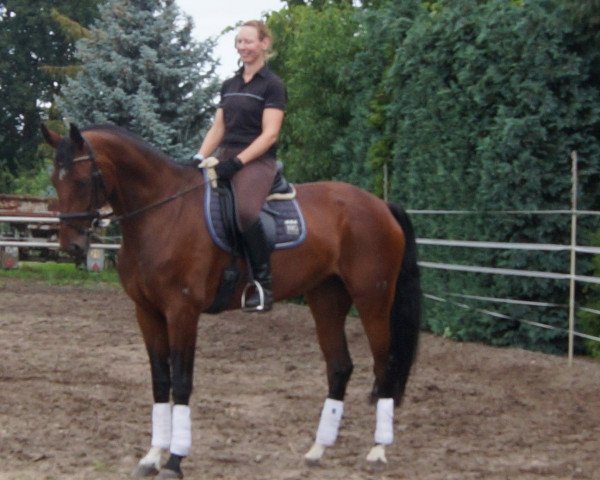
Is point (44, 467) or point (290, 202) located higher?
point (290, 202)

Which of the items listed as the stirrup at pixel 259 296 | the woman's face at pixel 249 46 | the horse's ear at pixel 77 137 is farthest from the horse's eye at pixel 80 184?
the woman's face at pixel 249 46

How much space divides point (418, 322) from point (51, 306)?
1014 cm

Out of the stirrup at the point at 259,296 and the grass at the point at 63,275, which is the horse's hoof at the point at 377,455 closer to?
the stirrup at the point at 259,296

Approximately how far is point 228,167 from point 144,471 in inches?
71.2

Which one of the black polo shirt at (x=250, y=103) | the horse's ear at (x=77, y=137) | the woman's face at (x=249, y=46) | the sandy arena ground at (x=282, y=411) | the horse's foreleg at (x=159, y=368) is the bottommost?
the sandy arena ground at (x=282, y=411)

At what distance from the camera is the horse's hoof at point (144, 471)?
6676 mm

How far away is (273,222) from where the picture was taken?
7.39 metres

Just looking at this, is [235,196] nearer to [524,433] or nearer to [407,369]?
[407,369]

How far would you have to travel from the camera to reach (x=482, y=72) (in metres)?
12.8

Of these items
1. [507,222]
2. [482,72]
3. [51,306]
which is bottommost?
[51,306]

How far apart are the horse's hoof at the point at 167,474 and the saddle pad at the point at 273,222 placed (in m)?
1.33

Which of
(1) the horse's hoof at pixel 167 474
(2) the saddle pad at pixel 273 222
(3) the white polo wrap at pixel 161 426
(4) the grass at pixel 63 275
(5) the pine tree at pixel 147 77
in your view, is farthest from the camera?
(5) the pine tree at pixel 147 77

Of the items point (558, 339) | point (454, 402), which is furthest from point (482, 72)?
point (454, 402)

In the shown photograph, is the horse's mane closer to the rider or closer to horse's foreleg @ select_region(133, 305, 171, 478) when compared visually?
the rider
